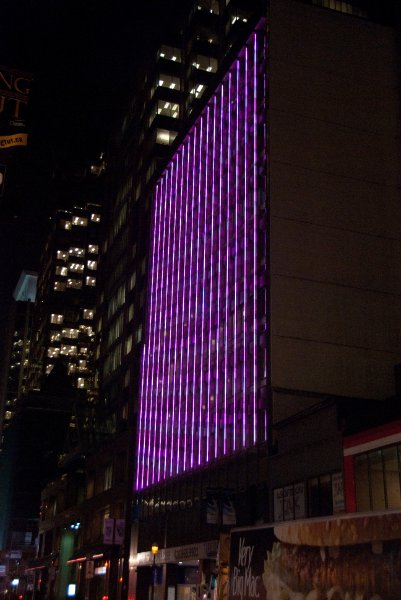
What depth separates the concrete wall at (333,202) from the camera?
1586 inches

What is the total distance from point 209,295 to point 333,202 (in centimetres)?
1191

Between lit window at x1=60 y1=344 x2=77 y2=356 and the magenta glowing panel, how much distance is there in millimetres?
97408

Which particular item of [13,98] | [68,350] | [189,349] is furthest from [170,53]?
[68,350]

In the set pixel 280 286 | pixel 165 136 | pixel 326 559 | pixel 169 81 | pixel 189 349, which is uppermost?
pixel 169 81

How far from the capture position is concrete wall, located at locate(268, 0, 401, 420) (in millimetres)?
40281

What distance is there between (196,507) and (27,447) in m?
101

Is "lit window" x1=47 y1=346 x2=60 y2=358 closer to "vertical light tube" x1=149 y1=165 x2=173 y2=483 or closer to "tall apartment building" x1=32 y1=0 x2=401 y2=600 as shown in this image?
"tall apartment building" x1=32 y1=0 x2=401 y2=600

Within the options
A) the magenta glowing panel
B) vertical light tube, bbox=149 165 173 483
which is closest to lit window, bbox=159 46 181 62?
vertical light tube, bbox=149 165 173 483

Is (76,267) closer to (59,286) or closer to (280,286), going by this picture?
(59,286)

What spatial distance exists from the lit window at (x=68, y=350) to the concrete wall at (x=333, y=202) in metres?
122

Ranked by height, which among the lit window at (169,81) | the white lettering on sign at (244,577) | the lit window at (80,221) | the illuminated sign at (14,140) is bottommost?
the white lettering on sign at (244,577)

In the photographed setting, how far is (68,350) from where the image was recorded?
6324 inches

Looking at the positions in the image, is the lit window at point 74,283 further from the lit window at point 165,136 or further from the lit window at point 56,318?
the lit window at point 165,136

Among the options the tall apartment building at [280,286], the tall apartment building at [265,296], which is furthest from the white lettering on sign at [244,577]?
the tall apartment building at [280,286]
